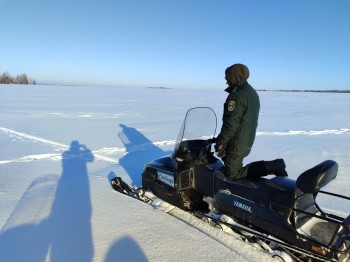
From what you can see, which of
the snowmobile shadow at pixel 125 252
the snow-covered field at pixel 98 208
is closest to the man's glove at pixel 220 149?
the snow-covered field at pixel 98 208

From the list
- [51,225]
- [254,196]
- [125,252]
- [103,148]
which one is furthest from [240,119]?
[103,148]

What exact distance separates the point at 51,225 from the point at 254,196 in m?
1.98

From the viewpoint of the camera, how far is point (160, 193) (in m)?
3.48

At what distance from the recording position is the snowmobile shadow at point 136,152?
4870 mm

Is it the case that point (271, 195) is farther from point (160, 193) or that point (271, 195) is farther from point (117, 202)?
point (117, 202)

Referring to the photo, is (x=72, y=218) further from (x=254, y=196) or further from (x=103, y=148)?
(x=103, y=148)

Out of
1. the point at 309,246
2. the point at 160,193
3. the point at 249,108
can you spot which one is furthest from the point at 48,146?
the point at 309,246

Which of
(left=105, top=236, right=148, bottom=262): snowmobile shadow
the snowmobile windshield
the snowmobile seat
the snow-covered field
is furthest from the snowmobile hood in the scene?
(left=105, top=236, right=148, bottom=262): snowmobile shadow

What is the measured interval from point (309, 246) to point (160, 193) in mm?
1737

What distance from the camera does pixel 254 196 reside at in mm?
2564

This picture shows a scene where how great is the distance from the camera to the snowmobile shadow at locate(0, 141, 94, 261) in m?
2.43

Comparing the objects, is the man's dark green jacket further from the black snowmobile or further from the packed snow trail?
the packed snow trail

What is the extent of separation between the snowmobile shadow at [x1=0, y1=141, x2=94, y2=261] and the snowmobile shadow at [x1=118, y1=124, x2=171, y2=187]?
838 millimetres

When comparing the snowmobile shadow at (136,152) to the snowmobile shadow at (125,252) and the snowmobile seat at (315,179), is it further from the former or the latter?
the snowmobile seat at (315,179)
